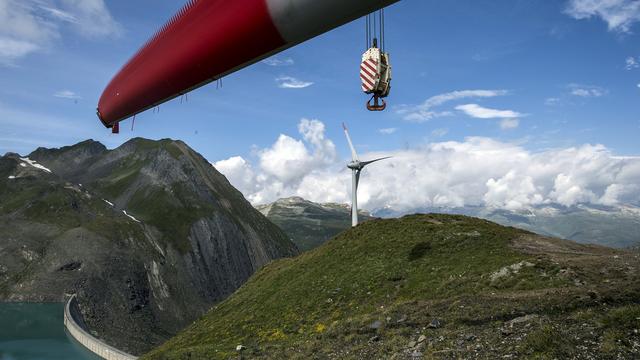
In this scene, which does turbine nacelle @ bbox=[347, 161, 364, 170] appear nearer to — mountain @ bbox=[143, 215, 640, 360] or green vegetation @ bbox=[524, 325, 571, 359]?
mountain @ bbox=[143, 215, 640, 360]

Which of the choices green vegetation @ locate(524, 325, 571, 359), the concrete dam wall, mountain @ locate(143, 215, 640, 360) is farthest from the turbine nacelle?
green vegetation @ locate(524, 325, 571, 359)

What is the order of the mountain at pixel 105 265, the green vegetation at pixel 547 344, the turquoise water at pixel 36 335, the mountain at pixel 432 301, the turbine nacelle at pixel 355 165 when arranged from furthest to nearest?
the mountain at pixel 105 265, the turquoise water at pixel 36 335, the turbine nacelle at pixel 355 165, the mountain at pixel 432 301, the green vegetation at pixel 547 344

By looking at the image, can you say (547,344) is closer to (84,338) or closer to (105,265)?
(84,338)

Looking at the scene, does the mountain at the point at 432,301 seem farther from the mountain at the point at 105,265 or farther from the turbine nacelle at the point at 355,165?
the mountain at the point at 105,265

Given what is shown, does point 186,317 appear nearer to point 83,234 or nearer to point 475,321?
point 83,234

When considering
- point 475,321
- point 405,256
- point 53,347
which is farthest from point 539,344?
point 53,347

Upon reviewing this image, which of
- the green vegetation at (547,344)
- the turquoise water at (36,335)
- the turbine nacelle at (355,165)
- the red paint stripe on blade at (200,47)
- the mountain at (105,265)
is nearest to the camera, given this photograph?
the red paint stripe on blade at (200,47)

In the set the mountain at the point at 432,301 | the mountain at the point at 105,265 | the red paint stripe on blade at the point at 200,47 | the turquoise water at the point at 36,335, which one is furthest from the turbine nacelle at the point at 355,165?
the mountain at the point at 105,265
